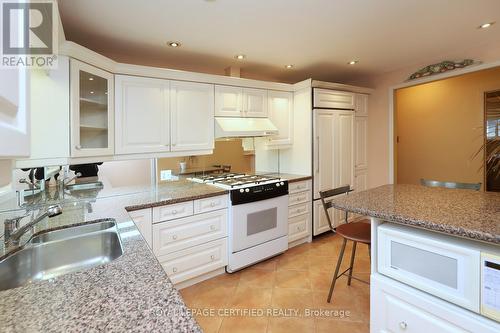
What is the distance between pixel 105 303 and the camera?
0.71m

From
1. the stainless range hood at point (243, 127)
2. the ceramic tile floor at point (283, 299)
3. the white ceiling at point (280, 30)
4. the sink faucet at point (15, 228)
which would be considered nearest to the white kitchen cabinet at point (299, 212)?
the ceramic tile floor at point (283, 299)

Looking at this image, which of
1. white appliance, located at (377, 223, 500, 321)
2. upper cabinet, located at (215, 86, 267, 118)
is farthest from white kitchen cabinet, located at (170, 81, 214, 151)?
white appliance, located at (377, 223, 500, 321)

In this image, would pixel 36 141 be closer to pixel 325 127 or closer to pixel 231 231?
pixel 231 231

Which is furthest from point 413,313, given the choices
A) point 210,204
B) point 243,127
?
point 243,127

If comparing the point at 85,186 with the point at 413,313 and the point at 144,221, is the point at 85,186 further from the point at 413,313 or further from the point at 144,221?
the point at 413,313

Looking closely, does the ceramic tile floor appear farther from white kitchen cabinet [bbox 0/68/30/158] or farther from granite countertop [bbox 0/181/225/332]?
white kitchen cabinet [bbox 0/68/30/158]

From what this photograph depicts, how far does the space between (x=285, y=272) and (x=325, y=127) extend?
1948 millimetres

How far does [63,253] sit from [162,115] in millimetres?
1591

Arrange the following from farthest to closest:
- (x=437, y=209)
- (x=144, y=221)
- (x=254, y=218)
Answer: (x=254, y=218), (x=144, y=221), (x=437, y=209)

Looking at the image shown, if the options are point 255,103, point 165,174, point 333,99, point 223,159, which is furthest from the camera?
point 333,99

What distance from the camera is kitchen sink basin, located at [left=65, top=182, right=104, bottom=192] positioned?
2.43m

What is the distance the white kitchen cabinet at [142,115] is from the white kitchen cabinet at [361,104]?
2760 millimetres

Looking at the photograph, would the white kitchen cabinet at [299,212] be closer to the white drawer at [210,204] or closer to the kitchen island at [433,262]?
the white drawer at [210,204]

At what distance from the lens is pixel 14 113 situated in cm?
49
